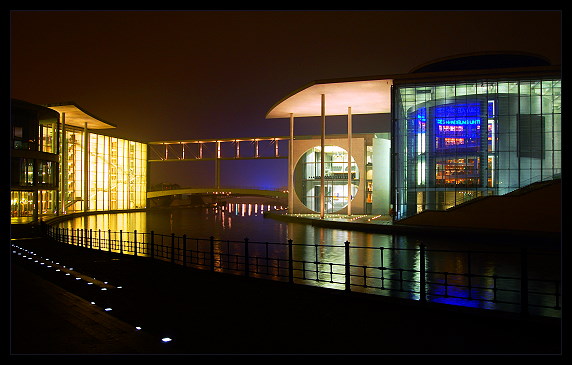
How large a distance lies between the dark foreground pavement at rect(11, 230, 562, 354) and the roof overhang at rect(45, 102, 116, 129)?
41415mm

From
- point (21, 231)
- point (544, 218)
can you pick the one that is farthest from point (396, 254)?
point (21, 231)

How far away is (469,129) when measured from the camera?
1332 inches

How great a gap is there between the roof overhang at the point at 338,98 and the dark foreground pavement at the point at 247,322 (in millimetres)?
27334

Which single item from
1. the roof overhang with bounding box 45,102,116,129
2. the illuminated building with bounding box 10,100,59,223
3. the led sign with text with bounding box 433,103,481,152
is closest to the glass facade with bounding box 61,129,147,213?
the roof overhang with bounding box 45,102,116,129

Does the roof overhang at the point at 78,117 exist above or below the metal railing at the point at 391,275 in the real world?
above

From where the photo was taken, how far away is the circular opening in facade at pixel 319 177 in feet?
159

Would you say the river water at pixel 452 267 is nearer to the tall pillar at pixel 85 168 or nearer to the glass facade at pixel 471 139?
the glass facade at pixel 471 139

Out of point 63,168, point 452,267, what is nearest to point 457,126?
point 452,267

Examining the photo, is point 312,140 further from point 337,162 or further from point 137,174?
point 137,174

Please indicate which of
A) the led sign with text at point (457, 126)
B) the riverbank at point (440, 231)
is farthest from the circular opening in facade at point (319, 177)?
the led sign with text at point (457, 126)

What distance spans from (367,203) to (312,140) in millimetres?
7891

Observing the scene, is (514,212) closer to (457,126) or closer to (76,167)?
(457,126)

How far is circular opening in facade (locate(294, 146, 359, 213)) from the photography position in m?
48.6

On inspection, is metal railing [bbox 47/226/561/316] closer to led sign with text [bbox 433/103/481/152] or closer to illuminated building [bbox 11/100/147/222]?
led sign with text [bbox 433/103/481/152]
